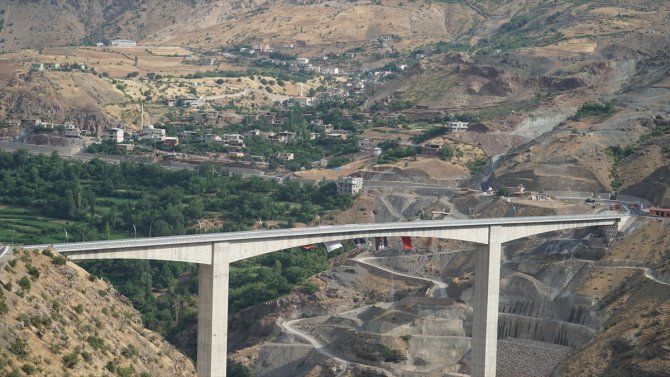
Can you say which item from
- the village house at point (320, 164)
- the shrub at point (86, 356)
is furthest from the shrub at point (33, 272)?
the village house at point (320, 164)

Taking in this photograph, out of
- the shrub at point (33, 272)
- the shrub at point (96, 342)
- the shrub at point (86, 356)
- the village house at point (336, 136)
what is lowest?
the shrub at point (86, 356)

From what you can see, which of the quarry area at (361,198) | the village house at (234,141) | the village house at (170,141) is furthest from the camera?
the village house at (234,141)

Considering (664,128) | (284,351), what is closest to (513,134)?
(664,128)

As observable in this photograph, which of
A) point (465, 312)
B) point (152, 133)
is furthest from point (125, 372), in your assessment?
point (152, 133)

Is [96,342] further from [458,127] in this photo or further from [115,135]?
[115,135]

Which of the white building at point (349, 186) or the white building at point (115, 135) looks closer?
the white building at point (349, 186)

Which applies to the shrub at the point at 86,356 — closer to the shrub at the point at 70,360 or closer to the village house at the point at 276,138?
the shrub at the point at 70,360

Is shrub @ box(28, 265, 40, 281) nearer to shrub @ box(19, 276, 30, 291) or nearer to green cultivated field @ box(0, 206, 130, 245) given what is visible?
shrub @ box(19, 276, 30, 291)
